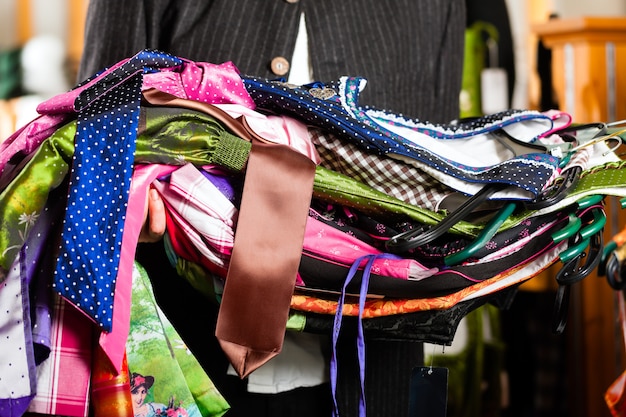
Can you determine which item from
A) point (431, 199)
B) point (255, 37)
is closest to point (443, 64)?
point (255, 37)

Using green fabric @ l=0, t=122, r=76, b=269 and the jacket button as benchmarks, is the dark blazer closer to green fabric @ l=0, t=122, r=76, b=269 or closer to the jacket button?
the jacket button

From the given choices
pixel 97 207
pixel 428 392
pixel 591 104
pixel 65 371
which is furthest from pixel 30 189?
pixel 591 104

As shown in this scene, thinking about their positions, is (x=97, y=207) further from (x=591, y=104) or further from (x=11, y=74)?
(x=11, y=74)

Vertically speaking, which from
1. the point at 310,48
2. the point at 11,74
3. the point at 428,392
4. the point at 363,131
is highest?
the point at 11,74

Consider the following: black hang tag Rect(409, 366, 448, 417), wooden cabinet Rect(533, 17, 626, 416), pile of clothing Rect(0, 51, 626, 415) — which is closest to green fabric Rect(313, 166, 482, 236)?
pile of clothing Rect(0, 51, 626, 415)

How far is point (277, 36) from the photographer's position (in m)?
1.05

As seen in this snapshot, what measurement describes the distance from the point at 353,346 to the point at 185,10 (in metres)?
0.50

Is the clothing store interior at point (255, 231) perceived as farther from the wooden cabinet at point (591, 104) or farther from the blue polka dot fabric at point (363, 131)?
the wooden cabinet at point (591, 104)

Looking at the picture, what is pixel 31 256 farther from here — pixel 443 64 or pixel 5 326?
pixel 443 64

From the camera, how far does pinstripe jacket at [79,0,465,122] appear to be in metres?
1.05

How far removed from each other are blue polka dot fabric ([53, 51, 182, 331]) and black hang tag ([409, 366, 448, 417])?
0.32 m

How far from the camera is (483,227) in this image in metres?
0.74

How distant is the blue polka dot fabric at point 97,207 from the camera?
665 mm

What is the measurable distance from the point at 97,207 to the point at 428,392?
38 cm
